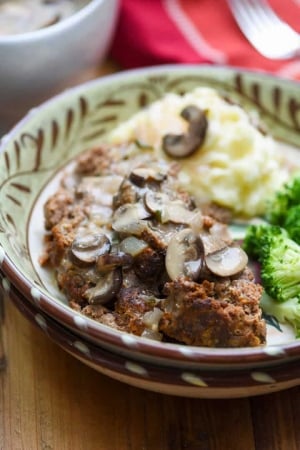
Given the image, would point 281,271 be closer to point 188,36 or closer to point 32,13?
point 188,36

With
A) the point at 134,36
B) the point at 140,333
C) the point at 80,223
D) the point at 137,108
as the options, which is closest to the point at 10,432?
the point at 140,333

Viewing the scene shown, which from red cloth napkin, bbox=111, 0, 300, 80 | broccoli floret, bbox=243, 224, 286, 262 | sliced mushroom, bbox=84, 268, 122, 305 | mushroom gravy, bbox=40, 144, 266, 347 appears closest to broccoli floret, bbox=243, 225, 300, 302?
broccoli floret, bbox=243, 224, 286, 262

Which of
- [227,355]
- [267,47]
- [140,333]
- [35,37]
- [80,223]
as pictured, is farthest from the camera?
[267,47]

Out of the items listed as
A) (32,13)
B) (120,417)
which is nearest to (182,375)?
(120,417)

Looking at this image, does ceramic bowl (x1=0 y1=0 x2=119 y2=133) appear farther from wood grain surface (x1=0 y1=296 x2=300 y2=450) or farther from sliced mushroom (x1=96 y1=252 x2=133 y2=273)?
wood grain surface (x1=0 y1=296 x2=300 y2=450)

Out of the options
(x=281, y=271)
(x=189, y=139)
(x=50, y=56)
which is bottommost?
(x=281, y=271)

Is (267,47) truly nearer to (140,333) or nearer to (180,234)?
(180,234)

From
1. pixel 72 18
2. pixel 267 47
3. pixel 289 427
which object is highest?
pixel 72 18
